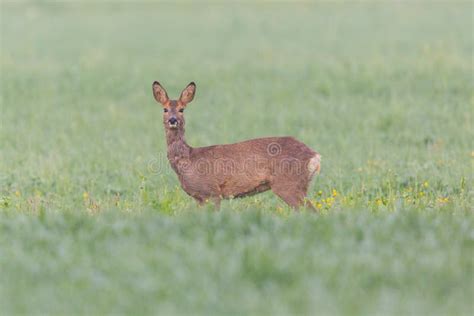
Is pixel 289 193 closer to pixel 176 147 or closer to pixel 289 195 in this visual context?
pixel 289 195

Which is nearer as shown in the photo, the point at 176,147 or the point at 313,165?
the point at 313,165

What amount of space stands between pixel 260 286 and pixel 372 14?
104 feet

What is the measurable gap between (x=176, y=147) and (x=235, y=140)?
580cm

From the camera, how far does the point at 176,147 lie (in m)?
10.5

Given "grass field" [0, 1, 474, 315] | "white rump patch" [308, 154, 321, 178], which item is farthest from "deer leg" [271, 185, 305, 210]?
"white rump patch" [308, 154, 321, 178]

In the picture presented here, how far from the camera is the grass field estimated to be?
662cm

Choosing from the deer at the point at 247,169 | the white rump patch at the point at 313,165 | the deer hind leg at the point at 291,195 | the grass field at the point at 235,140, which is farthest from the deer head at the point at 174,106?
the white rump patch at the point at 313,165

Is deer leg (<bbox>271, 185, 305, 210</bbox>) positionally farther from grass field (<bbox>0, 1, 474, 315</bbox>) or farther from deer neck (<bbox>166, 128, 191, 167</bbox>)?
deer neck (<bbox>166, 128, 191, 167</bbox>)

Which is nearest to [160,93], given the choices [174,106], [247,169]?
[174,106]

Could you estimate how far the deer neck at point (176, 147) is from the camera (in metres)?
10.4

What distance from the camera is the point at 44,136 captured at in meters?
16.9

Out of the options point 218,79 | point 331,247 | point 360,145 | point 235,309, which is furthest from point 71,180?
point 218,79

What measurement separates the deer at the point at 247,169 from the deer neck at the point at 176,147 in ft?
0.20

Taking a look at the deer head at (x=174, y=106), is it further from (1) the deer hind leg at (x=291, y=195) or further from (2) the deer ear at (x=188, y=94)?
(1) the deer hind leg at (x=291, y=195)
